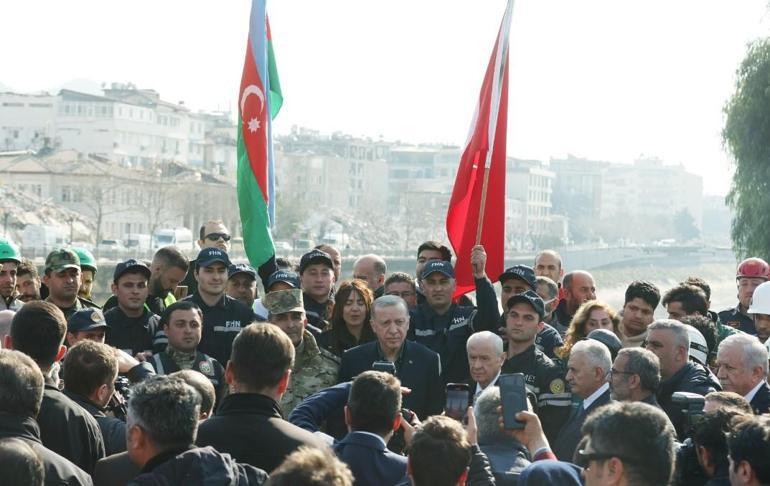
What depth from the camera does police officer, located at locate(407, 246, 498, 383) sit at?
8.88 metres

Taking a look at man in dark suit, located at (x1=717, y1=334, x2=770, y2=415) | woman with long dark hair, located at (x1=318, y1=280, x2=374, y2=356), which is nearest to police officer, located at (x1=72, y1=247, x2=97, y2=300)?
woman with long dark hair, located at (x1=318, y1=280, x2=374, y2=356)

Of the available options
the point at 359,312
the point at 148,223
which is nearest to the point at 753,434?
the point at 359,312

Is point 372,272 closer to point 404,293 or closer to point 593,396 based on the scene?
point 404,293

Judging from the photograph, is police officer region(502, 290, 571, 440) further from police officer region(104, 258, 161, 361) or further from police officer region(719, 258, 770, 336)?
police officer region(719, 258, 770, 336)

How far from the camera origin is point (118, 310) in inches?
356

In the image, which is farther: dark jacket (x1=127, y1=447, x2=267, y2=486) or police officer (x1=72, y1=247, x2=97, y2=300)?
police officer (x1=72, y1=247, x2=97, y2=300)

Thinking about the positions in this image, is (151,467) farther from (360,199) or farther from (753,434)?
(360,199)

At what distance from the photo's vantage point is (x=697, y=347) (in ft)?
27.0

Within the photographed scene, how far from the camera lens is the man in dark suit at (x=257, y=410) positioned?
5367 mm

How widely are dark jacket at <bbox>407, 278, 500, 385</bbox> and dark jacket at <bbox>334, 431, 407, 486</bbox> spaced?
3.06 metres

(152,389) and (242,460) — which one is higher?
(152,389)

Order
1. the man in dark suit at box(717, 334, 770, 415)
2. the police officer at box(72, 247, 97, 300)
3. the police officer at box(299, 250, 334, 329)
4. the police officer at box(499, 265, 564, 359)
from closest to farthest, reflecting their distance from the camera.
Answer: the man in dark suit at box(717, 334, 770, 415) < the police officer at box(499, 265, 564, 359) < the police officer at box(299, 250, 334, 329) < the police officer at box(72, 247, 97, 300)

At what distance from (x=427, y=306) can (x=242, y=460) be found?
4.05 meters

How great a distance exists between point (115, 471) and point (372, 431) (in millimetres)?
1072
